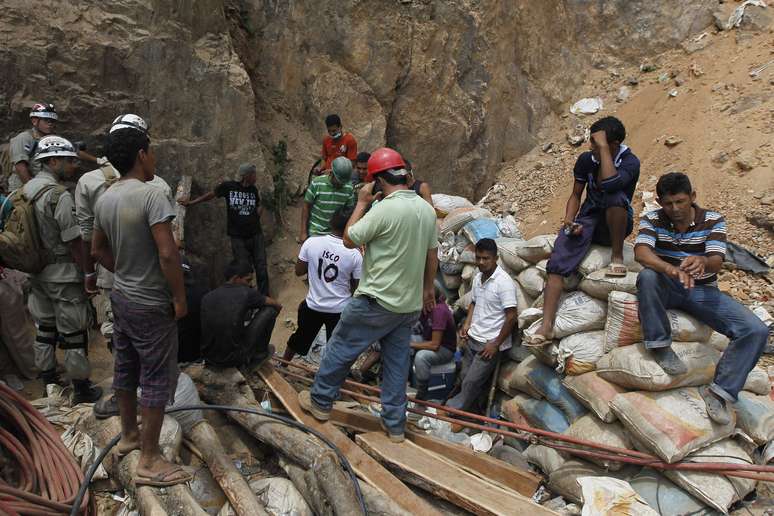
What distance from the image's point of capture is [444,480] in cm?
A: 344

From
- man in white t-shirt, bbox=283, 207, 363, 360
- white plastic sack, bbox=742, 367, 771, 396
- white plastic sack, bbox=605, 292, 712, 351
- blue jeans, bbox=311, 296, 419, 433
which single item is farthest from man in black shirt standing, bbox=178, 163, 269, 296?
white plastic sack, bbox=742, 367, 771, 396

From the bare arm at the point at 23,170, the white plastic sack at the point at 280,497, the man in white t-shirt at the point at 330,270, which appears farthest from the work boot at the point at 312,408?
the bare arm at the point at 23,170

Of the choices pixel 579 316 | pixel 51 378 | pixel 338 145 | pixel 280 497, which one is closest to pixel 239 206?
pixel 338 145

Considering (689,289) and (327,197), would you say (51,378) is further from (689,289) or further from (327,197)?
(689,289)

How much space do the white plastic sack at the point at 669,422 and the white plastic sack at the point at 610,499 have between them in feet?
1.05

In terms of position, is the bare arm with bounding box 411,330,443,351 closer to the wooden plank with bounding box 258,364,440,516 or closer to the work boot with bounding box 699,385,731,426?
the wooden plank with bounding box 258,364,440,516

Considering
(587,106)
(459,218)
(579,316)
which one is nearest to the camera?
(579,316)

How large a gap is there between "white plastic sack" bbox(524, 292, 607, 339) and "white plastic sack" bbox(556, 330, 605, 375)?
0.06 m

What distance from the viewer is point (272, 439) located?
3.74 meters

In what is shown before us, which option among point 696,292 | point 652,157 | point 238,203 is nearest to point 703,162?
point 652,157

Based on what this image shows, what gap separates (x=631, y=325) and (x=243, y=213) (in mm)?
4353

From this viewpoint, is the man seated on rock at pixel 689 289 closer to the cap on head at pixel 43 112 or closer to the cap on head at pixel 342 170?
the cap on head at pixel 342 170

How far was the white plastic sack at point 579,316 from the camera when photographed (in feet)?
14.5

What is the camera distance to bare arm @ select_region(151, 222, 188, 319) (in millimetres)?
2920
